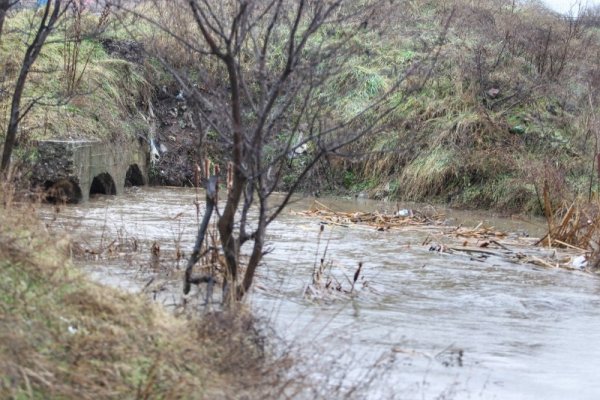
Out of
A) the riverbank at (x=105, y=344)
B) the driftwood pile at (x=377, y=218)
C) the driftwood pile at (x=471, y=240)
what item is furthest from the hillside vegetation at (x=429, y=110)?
the riverbank at (x=105, y=344)

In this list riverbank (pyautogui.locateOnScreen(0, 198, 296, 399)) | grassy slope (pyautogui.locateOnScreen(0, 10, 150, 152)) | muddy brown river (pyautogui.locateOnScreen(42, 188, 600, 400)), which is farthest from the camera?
grassy slope (pyautogui.locateOnScreen(0, 10, 150, 152))

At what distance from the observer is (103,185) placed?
1734cm

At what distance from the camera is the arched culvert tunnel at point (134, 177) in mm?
19359

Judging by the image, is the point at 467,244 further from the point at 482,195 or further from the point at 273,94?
the point at 273,94

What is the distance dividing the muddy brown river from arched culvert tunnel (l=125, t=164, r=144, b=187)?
4.53 meters

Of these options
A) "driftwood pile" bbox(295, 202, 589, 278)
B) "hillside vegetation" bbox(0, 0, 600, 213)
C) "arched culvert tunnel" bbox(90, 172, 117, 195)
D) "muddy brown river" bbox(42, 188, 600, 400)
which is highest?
"hillside vegetation" bbox(0, 0, 600, 213)

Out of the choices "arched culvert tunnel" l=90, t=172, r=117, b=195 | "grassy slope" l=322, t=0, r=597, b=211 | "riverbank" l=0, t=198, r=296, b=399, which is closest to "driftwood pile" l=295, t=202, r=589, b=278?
"grassy slope" l=322, t=0, r=597, b=211

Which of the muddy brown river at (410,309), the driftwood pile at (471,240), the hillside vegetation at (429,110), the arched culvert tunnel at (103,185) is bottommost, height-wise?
the muddy brown river at (410,309)

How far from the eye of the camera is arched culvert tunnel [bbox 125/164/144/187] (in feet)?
63.5

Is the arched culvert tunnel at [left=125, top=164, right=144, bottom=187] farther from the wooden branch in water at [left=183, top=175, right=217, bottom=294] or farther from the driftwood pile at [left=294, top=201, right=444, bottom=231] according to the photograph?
the wooden branch in water at [left=183, top=175, right=217, bottom=294]

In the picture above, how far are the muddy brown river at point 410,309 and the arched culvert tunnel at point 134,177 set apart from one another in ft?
14.8

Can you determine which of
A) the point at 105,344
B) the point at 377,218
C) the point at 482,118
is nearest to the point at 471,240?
the point at 377,218

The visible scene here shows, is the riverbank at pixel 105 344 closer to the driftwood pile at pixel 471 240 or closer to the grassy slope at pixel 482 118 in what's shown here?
the driftwood pile at pixel 471 240

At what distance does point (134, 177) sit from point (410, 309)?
35.9 ft
